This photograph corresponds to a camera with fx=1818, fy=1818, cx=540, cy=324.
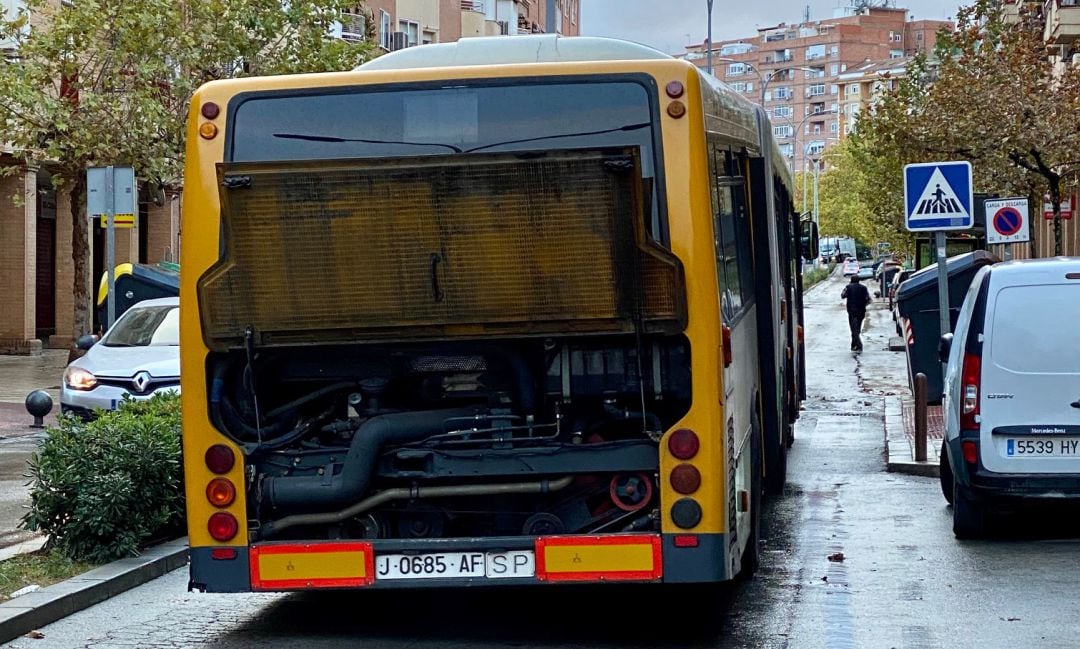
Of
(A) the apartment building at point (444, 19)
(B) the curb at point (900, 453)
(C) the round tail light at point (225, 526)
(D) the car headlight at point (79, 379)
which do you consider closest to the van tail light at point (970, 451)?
(B) the curb at point (900, 453)

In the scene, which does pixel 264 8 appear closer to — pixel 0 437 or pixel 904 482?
pixel 0 437

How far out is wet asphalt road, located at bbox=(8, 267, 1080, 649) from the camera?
8094mm

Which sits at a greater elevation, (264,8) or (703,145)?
(264,8)

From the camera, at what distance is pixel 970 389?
11.0 metres

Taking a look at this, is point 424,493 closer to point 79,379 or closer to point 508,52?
point 508,52

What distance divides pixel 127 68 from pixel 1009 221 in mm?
14541

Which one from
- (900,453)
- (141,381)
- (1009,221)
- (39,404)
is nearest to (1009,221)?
(1009,221)

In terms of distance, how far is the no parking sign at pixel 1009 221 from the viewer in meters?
23.3

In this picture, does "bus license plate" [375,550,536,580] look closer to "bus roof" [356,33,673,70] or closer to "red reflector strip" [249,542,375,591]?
"red reflector strip" [249,542,375,591]

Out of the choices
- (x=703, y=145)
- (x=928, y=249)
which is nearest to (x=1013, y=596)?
(x=703, y=145)

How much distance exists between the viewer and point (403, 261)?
7.43m

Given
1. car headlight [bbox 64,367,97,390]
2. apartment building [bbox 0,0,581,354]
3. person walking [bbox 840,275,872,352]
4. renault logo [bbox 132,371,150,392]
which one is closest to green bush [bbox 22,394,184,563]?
renault logo [bbox 132,371,150,392]

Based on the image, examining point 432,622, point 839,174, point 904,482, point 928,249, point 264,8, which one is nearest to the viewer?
point 432,622

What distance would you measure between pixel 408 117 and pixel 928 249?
1723 inches
